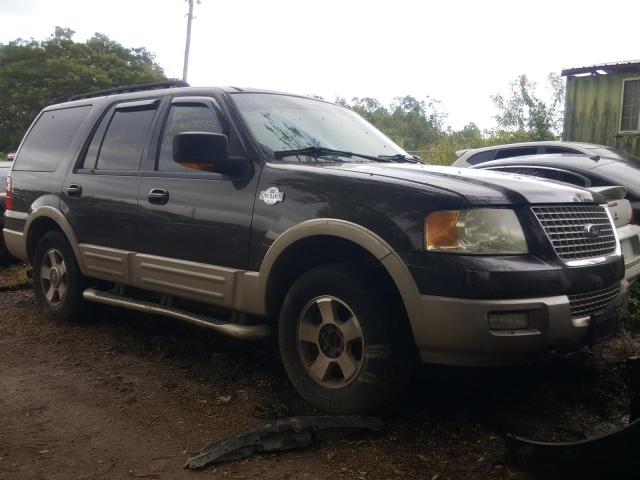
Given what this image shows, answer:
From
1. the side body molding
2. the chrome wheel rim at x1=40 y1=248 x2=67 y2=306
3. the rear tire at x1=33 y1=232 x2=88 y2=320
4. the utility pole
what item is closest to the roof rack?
the rear tire at x1=33 y1=232 x2=88 y2=320

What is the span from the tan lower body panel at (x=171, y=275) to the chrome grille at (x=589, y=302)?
1.78 metres

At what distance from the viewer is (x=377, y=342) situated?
3277mm

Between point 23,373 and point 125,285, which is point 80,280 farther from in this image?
point 23,373

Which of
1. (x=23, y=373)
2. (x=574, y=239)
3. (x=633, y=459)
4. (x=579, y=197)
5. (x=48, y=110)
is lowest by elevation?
(x=23, y=373)

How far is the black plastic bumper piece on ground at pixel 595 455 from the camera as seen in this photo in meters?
2.21

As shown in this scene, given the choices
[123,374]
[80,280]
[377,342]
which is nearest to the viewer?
[377,342]

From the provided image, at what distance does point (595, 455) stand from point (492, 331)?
2.67 ft

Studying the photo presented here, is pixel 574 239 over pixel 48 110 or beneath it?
beneath

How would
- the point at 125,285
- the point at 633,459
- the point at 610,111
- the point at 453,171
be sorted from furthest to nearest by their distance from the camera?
1. the point at 610,111
2. the point at 125,285
3. the point at 453,171
4. the point at 633,459

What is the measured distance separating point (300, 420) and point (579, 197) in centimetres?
189

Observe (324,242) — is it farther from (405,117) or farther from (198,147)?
(405,117)

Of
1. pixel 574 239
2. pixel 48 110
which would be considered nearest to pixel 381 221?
pixel 574 239

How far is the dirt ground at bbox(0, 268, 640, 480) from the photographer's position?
3.05 metres

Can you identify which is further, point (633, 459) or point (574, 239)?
point (574, 239)
